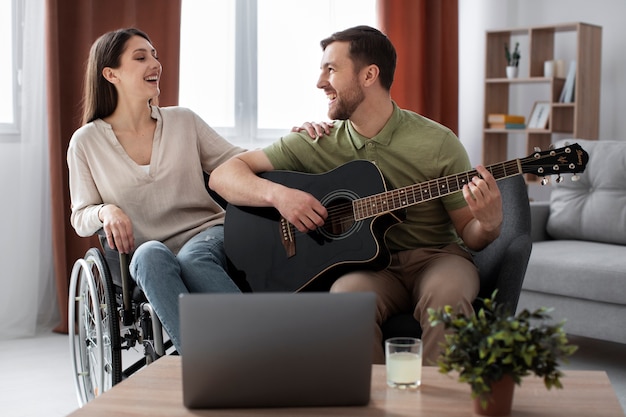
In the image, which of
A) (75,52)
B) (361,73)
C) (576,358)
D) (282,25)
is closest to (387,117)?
(361,73)

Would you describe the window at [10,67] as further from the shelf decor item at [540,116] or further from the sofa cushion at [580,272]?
the shelf decor item at [540,116]

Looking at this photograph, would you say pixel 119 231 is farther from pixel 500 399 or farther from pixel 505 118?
pixel 505 118

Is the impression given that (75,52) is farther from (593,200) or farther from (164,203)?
(593,200)

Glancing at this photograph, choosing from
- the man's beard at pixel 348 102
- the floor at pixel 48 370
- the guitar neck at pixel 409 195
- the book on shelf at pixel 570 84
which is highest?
the book on shelf at pixel 570 84

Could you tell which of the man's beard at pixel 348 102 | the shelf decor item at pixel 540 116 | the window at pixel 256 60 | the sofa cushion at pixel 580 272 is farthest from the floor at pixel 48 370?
the shelf decor item at pixel 540 116

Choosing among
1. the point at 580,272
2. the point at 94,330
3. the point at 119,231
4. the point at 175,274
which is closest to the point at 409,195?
the point at 175,274

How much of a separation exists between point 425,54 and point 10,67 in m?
2.44

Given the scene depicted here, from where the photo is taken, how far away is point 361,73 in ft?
8.17

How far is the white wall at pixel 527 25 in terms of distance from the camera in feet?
16.5

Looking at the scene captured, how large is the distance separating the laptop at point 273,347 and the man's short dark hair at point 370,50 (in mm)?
1274

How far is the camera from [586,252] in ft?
11.0

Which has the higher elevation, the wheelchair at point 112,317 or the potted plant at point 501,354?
the potted plant at point 501,354

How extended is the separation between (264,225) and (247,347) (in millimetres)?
1092

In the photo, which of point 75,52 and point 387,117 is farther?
point 75,52
